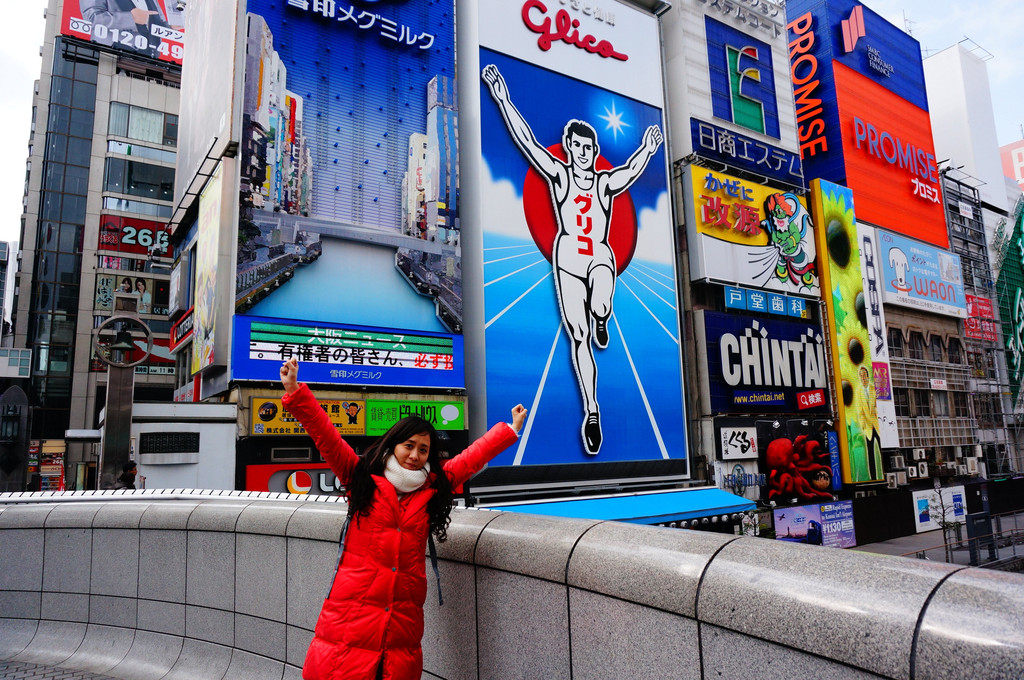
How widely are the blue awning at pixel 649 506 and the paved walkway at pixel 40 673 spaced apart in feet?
38.2

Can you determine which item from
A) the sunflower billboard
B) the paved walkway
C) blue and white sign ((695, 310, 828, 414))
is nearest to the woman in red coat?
the paved walkway

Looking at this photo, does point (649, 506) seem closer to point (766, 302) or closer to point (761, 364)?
point (761, 364)

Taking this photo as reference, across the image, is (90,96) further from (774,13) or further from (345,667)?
(345,667)

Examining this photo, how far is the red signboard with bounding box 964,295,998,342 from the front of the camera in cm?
4044

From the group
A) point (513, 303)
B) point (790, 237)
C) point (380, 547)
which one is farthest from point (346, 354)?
point (790, 237)

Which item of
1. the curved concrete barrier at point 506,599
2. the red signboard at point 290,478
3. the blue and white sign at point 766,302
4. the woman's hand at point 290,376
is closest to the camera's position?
the curved concrete barrier at point 506,599

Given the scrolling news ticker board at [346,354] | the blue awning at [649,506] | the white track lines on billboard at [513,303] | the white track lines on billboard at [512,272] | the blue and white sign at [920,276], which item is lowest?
the blue awning at [649,506]

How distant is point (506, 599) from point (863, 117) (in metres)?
40.5

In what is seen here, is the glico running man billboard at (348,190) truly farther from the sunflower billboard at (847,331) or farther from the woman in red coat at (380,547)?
the sunflower billboard at (847,331)

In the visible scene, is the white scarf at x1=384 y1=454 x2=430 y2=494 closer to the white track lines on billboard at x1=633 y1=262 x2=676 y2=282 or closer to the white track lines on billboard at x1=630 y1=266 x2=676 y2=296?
the white track lines on billboard at x1=630 y1=266 x2=676 y2=296

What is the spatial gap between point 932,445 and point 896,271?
28.7ft

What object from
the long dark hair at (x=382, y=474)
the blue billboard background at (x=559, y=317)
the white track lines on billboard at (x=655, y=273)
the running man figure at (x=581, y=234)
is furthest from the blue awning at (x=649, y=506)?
the long dark hair at (x=382, y=474)

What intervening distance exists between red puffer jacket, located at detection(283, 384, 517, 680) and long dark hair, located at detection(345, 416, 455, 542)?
5 centimetres

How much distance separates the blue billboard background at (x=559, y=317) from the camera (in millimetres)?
21703
